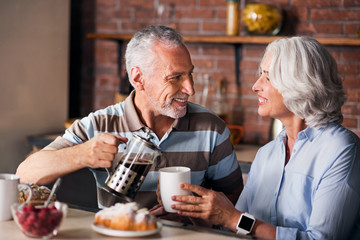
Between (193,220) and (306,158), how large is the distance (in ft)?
1.42

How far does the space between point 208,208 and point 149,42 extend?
0.77 m

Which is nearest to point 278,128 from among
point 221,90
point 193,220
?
point 221,90

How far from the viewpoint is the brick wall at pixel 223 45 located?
9.73 ft

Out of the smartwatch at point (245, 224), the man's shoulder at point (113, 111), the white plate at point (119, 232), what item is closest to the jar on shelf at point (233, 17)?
the man's shoulder at point (113, 111)

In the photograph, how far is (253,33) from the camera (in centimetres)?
304

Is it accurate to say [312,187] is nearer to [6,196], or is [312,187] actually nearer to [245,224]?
[245,224]

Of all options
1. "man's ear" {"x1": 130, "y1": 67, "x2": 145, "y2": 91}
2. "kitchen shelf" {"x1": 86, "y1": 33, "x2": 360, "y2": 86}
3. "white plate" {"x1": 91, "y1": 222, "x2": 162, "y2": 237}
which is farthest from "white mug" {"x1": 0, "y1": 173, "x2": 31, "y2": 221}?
"kitchen shelf" {"x1": 86, "y1": 33, "x2": 360, "y2": 86}

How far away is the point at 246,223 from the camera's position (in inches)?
64.6

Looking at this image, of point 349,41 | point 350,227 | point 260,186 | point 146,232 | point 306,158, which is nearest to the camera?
point 146,232

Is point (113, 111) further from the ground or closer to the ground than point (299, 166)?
further from the ground

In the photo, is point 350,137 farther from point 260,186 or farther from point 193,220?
point 193,220

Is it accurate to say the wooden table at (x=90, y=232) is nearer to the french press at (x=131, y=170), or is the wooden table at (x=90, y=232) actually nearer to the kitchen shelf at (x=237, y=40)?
the french press at (x=131, y=170)

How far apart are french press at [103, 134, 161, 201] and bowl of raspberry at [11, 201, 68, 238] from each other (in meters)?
0.23

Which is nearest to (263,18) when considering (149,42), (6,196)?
(149,42)
